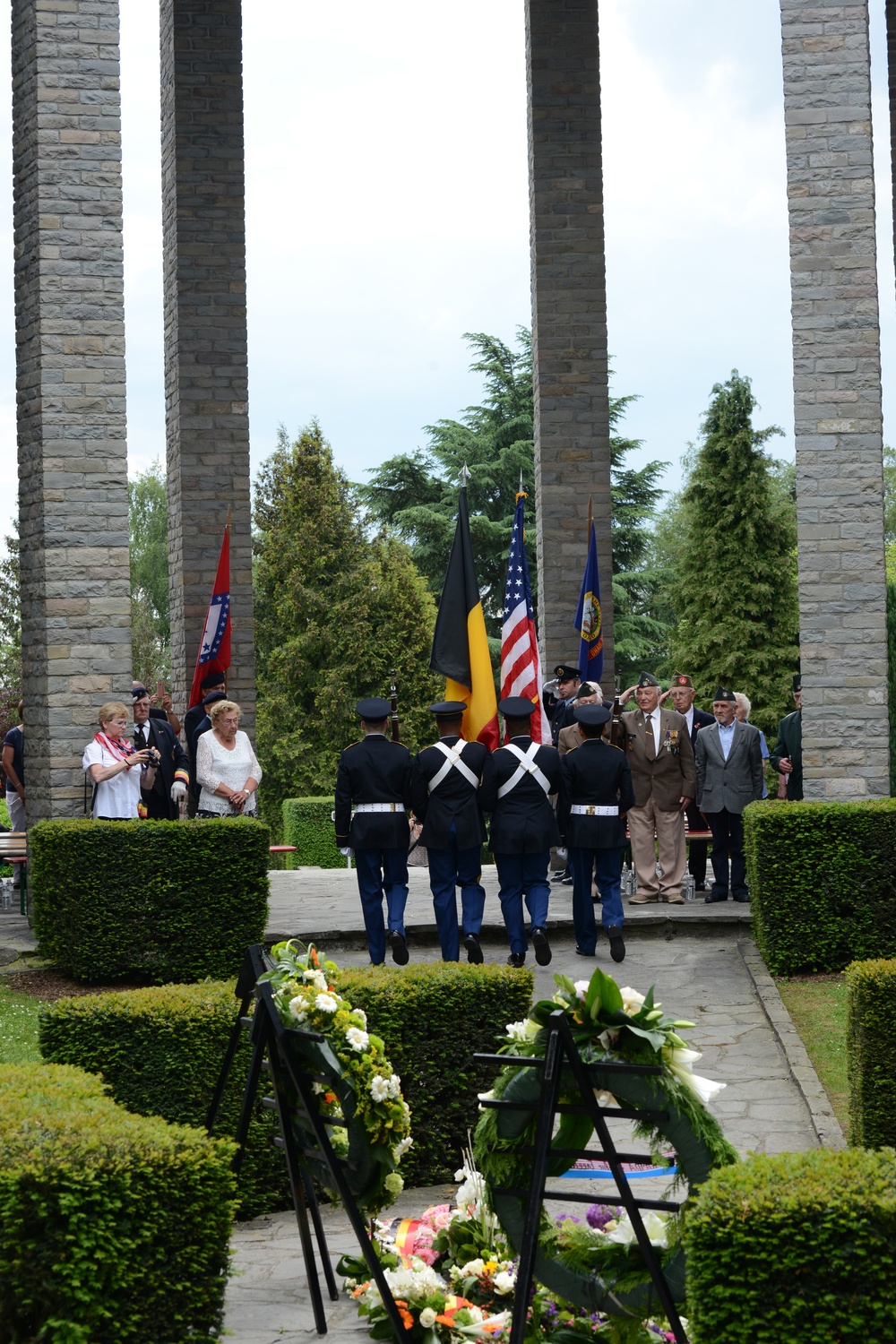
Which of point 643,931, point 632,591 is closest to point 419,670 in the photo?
point 632,591

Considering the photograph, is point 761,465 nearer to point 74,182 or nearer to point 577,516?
point 577,516

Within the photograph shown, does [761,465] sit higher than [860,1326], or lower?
higher

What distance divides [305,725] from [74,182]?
22458mm

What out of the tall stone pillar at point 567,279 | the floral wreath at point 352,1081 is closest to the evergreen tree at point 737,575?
the tall stone pillar at point 567,279

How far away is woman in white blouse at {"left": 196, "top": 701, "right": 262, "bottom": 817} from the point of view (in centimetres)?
1141

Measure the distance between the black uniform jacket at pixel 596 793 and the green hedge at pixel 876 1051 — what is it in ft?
14.5

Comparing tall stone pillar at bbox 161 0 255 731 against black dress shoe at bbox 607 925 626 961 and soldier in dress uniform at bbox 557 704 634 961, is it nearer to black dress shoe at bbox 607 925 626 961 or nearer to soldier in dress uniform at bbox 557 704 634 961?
soldier in dress uniform at bbox 557 704 634 961

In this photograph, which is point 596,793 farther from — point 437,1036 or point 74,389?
point 74,389

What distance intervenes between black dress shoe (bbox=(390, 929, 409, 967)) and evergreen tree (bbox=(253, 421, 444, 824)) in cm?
2168

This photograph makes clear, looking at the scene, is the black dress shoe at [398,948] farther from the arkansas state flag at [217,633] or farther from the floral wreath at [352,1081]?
the arkansas state flag at [217,633]

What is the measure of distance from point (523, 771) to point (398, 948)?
146 cm

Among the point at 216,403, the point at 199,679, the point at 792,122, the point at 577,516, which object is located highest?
the point at 792,122

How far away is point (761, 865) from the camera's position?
426 inches

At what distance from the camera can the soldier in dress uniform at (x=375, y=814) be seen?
1049 centimetres
